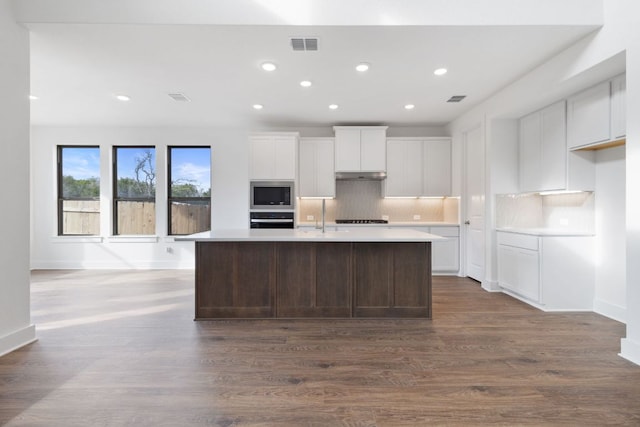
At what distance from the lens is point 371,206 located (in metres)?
6.41

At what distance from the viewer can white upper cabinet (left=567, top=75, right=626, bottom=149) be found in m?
3.08

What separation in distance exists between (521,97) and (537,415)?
347cm

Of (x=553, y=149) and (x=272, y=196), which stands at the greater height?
(x=553, y=149)

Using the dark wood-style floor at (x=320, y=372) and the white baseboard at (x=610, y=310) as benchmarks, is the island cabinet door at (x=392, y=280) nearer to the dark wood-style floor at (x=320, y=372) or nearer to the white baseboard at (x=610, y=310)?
the dark wood-style floor at (x=320, y=372)

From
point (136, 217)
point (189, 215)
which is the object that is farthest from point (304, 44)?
point (136, 217)

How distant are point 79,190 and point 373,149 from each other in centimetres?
562

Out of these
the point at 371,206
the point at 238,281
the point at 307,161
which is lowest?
the point at 238,281

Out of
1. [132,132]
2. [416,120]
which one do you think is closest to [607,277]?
[416,120]

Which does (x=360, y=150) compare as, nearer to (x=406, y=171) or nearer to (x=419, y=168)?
(x=406, y=171)

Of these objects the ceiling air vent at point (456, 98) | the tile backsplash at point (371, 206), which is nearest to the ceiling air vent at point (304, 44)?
the ceiling air vent at point (456, 98)

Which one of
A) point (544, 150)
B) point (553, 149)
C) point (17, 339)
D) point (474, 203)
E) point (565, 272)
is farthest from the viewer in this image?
point (474, 203)

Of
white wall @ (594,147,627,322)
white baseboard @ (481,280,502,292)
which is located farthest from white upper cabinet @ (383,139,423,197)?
white wall @ (594,147,627,322)

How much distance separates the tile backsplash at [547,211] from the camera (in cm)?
385

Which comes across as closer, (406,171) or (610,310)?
(610,310)
